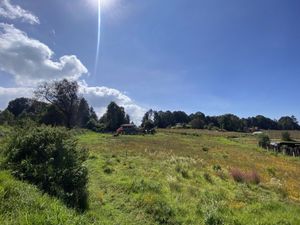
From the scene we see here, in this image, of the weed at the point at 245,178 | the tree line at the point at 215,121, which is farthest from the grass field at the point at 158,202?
the tree line at the point at 215,121

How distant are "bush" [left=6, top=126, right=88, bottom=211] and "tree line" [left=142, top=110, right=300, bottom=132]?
390 feet

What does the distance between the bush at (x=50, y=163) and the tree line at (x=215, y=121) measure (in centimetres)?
11876

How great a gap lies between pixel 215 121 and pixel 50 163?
149 meters

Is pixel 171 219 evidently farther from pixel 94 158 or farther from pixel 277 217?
pixel 94 158

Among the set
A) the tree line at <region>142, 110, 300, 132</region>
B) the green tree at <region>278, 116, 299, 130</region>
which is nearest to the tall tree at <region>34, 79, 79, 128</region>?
the tree line at <region>142, 110, 300, 132</region>

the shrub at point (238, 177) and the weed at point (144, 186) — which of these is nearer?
the weed at point (144, 186)

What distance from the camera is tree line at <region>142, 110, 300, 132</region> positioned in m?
143

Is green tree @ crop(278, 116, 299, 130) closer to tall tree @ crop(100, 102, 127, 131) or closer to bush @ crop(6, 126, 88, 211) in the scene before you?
tall tree @ crop(100, 102, 127, 131)

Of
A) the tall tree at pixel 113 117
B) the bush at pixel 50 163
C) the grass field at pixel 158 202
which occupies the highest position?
the tall tree at pixel 113 117

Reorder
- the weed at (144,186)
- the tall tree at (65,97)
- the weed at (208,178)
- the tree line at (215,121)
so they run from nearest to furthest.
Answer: the weed at (144,186)
the weed at (208,178)
the tall tree at (65,97)
the tree line at (215,121)

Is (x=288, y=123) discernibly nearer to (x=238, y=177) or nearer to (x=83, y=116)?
(x=83, y=116)

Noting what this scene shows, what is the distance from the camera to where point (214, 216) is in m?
10.6

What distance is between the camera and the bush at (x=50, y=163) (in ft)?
33.1

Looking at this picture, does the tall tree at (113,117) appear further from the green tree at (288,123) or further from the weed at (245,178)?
the green tree at (288,123)
